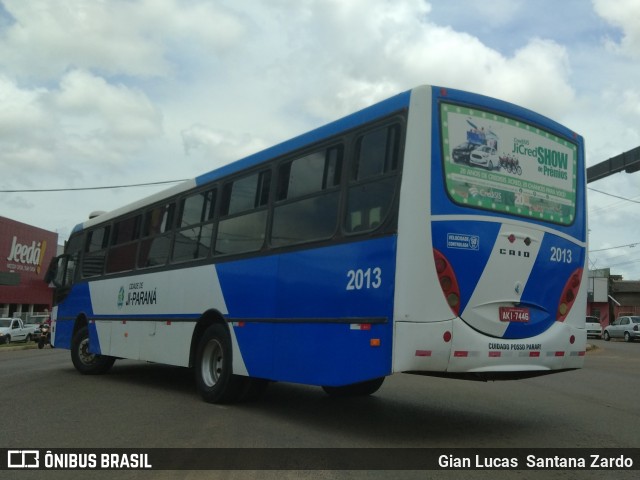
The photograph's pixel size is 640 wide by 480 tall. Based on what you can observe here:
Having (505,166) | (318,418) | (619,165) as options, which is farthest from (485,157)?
(619,165)

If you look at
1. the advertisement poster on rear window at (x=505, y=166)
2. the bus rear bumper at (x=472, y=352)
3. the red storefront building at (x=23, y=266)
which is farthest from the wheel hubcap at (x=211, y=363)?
the red storefront building at (x=23, y=266)

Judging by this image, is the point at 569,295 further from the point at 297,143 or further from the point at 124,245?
the point at 124,245

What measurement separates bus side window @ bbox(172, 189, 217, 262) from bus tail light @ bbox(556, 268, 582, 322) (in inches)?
189

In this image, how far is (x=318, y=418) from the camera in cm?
766

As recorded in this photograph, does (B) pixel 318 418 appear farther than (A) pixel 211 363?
No

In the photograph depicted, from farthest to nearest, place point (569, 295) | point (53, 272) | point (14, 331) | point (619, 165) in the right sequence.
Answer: point (14, 331), point (619, 165), point (53, 272), point (569, 295)

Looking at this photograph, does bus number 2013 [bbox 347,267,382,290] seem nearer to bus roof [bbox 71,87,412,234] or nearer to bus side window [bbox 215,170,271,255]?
bus roof [bbox 71,87,412,234]

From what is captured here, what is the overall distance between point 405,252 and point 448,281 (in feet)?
1.67

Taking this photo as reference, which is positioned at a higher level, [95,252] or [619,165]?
Result: [619,165]

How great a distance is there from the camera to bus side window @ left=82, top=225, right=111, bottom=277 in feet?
41.0

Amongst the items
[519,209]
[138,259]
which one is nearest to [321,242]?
[519,209]

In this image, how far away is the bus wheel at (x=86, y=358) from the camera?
1247 cm

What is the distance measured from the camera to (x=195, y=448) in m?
5.90

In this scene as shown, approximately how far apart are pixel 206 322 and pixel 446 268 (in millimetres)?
4236
